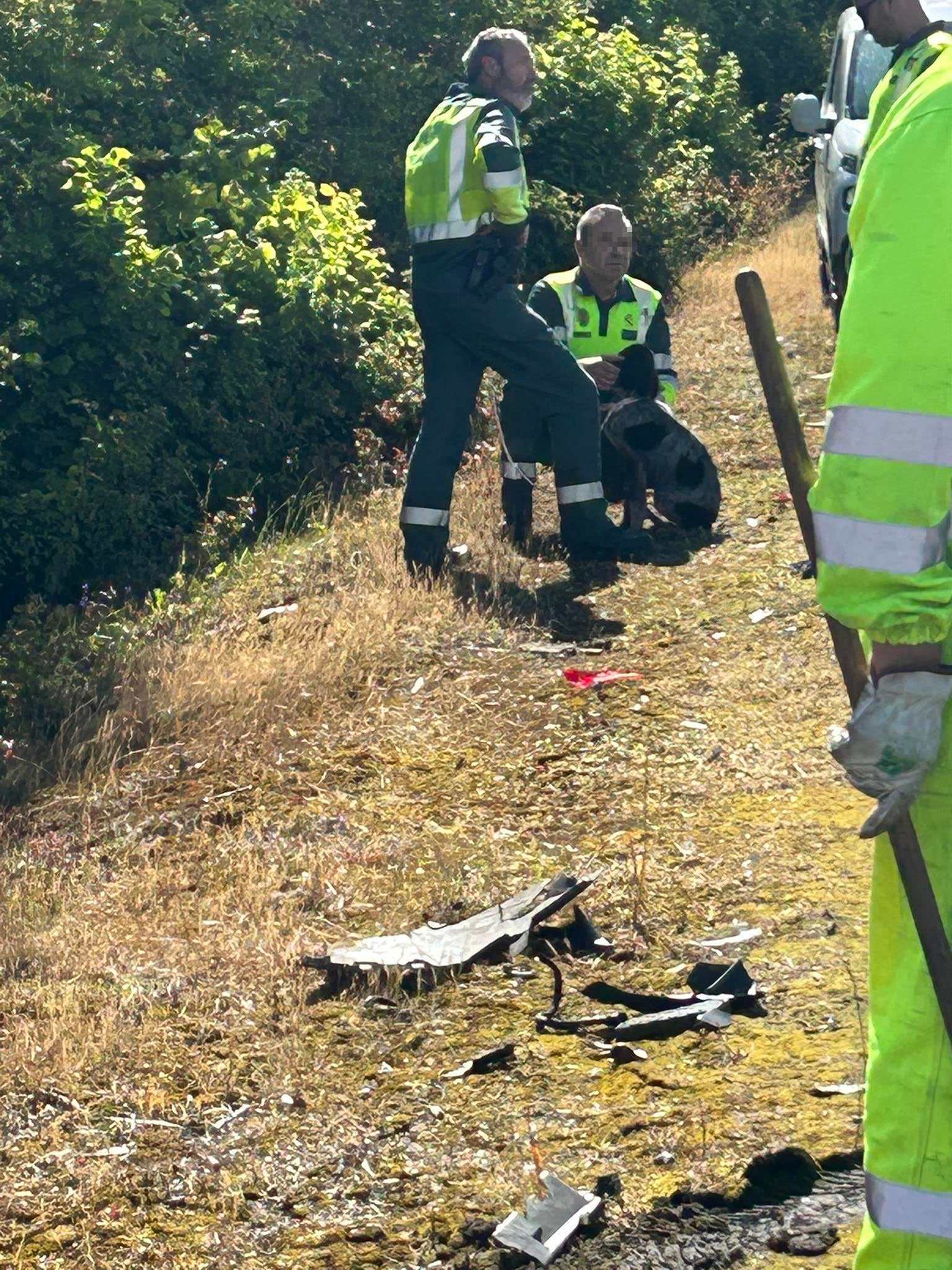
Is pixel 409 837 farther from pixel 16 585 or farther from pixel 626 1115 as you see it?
pixel 16 585

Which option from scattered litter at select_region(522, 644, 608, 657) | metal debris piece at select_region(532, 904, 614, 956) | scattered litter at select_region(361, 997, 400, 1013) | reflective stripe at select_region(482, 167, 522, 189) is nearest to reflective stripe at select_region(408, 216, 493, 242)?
reflective stripe at select_region(482, 167, 522, 189)

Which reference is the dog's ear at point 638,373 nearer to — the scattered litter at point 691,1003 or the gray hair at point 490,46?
the gray hair at point 490,46

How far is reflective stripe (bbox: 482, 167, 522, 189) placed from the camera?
717cm

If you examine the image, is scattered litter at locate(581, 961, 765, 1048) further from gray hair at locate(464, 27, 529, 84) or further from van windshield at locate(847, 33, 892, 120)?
van windshield at locate(847, 33, 892, 120)

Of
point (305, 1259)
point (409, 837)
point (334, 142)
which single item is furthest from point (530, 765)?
point (334, 142)

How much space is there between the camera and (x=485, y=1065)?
3969 mm

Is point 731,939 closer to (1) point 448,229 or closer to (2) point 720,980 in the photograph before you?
(2) point 720,980

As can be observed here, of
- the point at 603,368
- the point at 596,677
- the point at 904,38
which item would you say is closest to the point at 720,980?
the point at 904,38

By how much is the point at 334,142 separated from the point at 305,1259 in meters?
11.2

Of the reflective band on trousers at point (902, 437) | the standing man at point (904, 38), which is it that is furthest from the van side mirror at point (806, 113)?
the reflective band on trousers at point (902, 437)

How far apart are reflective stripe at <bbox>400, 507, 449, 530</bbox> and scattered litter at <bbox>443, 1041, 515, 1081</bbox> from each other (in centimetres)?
400

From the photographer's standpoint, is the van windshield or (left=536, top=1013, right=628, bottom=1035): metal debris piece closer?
(left=536, top=1013, right=628, bottom=1035): metal debris piece

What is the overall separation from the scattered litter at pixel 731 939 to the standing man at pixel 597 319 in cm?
387

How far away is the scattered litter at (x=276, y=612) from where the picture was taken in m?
7.52
